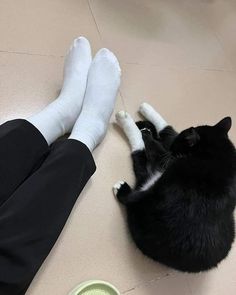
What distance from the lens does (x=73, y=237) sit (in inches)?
45.8

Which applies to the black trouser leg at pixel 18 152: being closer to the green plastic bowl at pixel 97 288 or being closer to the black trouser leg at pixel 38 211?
the black trouser leg at pixel 38 211

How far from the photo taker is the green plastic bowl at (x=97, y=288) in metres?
1.06

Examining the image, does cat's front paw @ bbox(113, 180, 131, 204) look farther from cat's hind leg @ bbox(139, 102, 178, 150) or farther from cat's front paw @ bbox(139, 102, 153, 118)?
cat's front paw @ bbox(139, 102, 153, 118)

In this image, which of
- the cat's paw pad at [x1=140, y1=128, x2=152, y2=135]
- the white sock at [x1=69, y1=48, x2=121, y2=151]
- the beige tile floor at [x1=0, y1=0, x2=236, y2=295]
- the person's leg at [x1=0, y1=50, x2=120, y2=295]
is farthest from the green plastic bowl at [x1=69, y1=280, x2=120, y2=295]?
the cat's paw pad at [x1=140, y1=128, x2=152, y2=135]

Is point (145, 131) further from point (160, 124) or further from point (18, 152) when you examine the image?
point (18, 152)

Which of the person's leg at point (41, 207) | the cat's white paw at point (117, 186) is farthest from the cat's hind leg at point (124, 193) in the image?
the person's leg at point (41, 207)

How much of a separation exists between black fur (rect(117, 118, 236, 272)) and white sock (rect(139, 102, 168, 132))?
0.20 meters

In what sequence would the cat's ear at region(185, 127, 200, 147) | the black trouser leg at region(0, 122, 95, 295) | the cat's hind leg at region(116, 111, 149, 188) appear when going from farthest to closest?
the cat's hind leg at region(116, 111, 149, 188) → the cat's ear at region(185, 127, 200, 147) → the black trouser leg at region(0, 122, 95, 295)

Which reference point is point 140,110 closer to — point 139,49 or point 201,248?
point 139,49

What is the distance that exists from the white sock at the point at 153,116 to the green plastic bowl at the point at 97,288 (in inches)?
22.6

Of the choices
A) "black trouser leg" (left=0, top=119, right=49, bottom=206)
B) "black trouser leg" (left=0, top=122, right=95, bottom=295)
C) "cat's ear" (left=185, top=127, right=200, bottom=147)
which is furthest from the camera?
"cat's ear" (left=185, top=127, right=200, bottom=147)

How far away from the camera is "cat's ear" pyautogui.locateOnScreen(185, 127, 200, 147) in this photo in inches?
45.6

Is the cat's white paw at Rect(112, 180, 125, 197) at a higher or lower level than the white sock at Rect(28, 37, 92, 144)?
lower

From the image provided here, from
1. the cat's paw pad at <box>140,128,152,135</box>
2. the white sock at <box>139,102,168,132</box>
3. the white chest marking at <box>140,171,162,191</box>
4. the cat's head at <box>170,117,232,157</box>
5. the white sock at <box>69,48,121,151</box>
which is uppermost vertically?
the white sock at <box>69,48,121,151</box>
